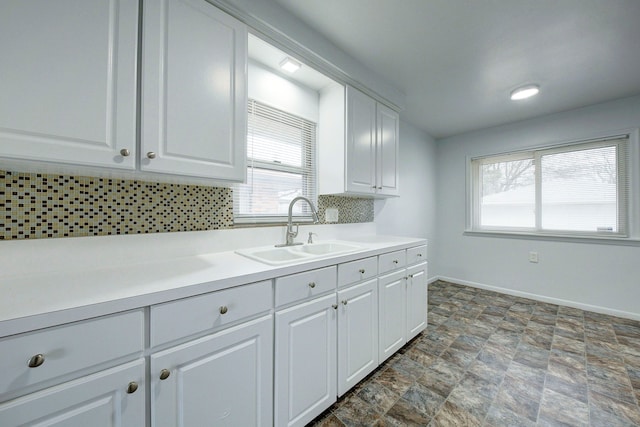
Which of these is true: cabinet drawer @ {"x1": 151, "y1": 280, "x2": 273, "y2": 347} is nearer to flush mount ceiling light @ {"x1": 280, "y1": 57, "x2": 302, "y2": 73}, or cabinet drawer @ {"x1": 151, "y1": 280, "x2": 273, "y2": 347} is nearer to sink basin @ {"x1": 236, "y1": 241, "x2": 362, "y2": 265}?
sink basin @ {"x1": 236, "y1": 241, "x2": 362, "y2": 265}

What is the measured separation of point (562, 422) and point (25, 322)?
2.41m

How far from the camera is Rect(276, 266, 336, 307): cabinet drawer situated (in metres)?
1.17

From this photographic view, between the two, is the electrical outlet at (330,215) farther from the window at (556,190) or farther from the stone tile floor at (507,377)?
the window at (556,190)

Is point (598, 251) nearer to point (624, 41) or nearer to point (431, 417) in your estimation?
point (624, 41)

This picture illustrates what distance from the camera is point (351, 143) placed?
2105mm

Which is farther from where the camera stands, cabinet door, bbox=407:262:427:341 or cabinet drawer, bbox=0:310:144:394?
cabinet door, bbox=407:262:427:341

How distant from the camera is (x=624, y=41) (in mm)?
1785

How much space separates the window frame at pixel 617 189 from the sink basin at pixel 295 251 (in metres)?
2.81

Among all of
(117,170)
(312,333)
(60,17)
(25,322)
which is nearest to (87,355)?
(25,322)

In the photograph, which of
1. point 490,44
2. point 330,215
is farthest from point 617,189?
point 330,215

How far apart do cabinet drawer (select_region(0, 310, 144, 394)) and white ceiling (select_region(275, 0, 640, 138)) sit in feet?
6.01

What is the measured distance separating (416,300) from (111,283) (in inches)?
84.1

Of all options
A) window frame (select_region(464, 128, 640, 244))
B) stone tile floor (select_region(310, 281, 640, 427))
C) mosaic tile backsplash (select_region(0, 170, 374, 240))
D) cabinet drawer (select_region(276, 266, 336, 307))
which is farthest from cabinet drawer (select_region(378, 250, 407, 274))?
window frame (select_region(464, 128, 640, 244))

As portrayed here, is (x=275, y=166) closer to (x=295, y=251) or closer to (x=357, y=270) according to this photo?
(x=295, y=251)
